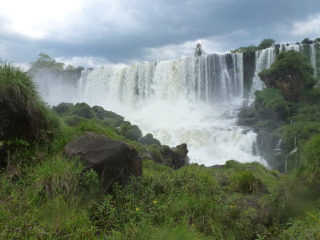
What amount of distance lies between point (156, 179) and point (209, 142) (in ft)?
50.7

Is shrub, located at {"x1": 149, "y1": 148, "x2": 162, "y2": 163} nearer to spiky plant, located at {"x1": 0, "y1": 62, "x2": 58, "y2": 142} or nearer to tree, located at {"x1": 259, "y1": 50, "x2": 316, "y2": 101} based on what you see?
spiky plant, located at {"x1": 0, "y1": 62, "x2": 58, "y2": 142}

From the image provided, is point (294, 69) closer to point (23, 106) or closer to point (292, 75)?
point (292, 75)

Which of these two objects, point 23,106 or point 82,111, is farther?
point 82,111

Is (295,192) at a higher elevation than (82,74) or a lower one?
lower

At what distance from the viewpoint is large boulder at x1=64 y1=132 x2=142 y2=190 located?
4066mm

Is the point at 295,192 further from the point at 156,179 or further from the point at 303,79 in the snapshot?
the point at 303,79

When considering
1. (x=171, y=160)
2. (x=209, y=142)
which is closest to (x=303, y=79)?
(x=209, y=142)

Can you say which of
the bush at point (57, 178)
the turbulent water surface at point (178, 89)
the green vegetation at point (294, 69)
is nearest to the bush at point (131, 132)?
the turbulent water surface at point (178, 89)

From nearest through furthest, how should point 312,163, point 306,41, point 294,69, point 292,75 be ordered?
point 312,163 → point 294,69 → point 292,75 → point 306,41

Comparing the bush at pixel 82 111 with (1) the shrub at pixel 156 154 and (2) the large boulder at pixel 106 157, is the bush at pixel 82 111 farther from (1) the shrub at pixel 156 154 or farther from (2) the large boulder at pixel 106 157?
(2) the large boulder at pixel 106 157

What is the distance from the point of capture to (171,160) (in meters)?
14.1

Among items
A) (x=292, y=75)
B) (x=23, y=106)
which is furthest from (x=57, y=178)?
(x=292, y=75)

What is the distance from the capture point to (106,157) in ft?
13.6

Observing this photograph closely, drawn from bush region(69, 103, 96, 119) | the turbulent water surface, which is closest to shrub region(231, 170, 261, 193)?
bush region(69, 103, 96, 119)
